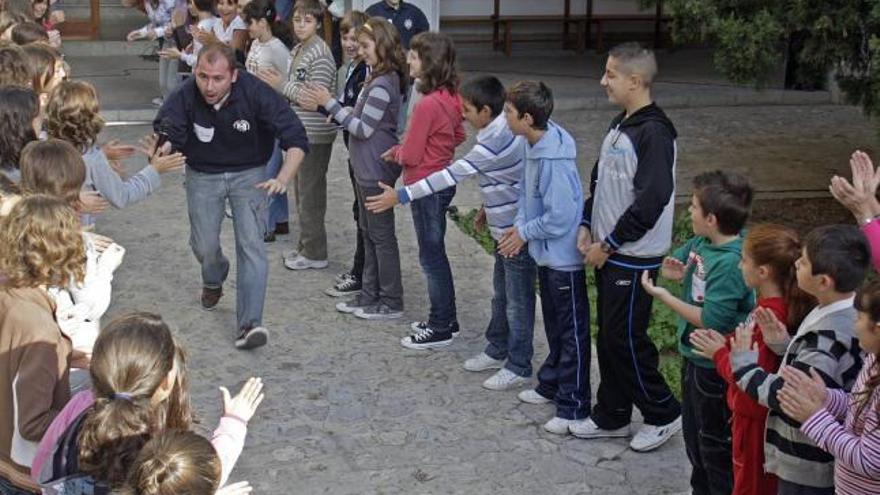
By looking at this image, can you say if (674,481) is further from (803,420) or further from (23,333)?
(23,333)

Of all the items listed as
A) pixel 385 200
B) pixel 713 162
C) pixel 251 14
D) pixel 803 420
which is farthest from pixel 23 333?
pixel 713 162

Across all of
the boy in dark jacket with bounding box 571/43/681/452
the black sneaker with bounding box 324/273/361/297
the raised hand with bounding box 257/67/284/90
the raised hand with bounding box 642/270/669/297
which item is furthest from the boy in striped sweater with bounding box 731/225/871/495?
the raised hand with bounding box 257/67/284/90

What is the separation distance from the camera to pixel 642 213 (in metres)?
5.11

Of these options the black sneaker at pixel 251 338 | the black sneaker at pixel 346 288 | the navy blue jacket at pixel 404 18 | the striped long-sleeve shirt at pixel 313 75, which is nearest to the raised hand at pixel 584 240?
the black sneaker at pixel 251 338

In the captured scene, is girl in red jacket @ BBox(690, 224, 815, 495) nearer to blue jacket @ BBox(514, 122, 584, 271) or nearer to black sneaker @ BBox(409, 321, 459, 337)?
blue jacket @ BBox(514, 122, 584, 271)

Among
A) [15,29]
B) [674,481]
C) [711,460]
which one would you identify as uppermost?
[15,29]

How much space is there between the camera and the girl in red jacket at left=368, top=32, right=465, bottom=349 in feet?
20.9

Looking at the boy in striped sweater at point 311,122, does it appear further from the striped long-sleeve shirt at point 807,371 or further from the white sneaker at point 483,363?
the striped long-sleeve shirt at point 807,371

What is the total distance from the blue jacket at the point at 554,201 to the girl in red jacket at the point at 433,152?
941 mm

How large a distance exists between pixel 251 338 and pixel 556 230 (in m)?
2.07

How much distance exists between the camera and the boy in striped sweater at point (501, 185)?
5.99 metres

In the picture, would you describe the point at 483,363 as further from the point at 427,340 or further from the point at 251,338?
the point at 251,338

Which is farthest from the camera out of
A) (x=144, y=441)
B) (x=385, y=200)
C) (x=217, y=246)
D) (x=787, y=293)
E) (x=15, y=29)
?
(x=15, y=29)

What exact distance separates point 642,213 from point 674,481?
123 cm
